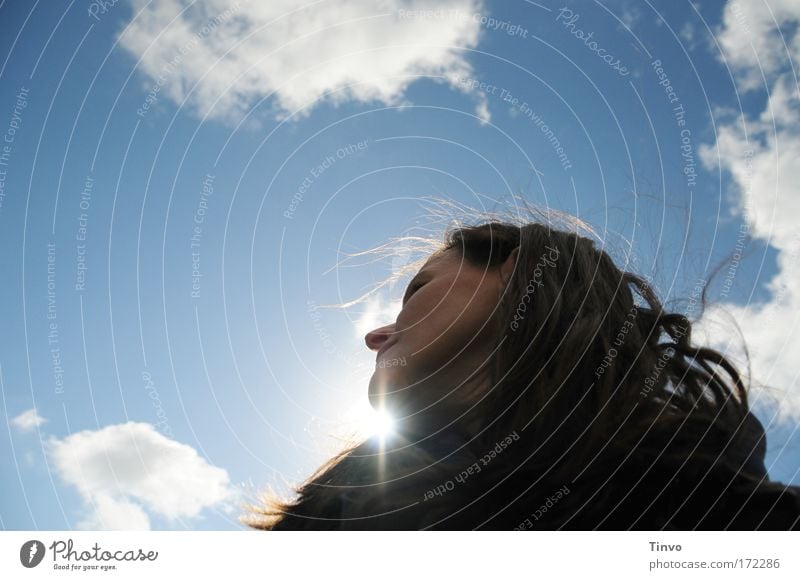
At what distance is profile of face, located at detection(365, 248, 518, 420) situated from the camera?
190 cm

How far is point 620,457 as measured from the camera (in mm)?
1588

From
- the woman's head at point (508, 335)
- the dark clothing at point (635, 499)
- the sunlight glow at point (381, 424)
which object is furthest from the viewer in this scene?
the sunlight glow at point (381, 424)

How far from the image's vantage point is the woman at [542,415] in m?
1.59

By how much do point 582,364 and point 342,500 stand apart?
83 centimetres

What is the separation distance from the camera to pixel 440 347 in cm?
189

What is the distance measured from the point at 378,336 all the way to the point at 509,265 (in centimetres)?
53

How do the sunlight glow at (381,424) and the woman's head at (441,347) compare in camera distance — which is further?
the sunlight glow at (381,424)

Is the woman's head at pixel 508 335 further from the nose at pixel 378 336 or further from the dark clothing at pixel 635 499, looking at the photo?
the dark clothing at pixel 635 499

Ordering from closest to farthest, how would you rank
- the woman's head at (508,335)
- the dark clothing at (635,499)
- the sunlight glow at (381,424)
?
the dark clothing at (635,499) < the woman's head at (508,335) < the sunlight glow at (381,424)
